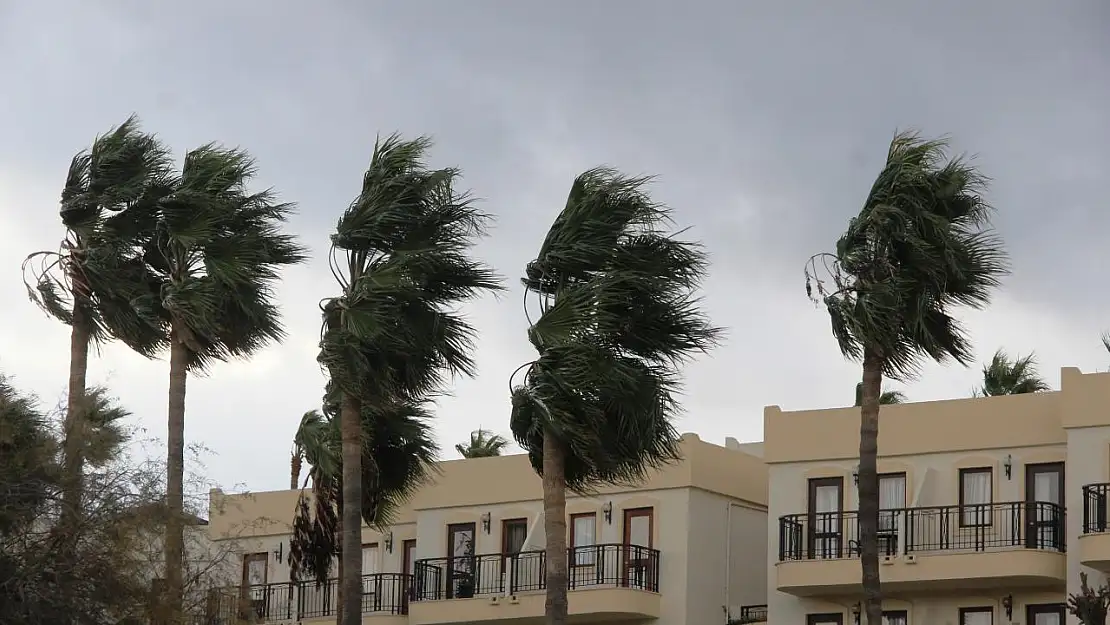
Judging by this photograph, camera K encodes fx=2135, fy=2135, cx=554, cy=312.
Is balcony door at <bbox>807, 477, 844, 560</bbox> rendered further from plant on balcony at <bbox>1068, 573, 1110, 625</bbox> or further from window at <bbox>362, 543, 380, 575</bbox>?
window at <bbox>362, 543, 380, 575</bbox>

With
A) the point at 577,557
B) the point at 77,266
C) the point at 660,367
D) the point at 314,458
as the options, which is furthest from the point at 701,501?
the point at 77,266

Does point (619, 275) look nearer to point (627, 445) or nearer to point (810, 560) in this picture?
point (627, 445)

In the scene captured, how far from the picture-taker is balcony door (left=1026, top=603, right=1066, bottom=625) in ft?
128

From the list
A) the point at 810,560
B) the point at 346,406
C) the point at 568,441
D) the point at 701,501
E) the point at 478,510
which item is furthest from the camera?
the point at 478,510

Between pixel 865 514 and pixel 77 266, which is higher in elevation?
pixel 77 266

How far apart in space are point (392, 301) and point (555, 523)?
5.09 m

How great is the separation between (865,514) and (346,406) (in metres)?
8.87

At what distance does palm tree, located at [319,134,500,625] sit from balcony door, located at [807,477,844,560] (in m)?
8.96

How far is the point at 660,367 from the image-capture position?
33625mm

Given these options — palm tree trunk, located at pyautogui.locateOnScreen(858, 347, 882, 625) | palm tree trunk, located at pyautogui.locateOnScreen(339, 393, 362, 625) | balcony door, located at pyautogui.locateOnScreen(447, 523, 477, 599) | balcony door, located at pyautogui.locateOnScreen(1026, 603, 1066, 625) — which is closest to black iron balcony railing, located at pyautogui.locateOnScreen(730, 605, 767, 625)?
balcony door, located at pyautogui.locateOnScreen(447, 523, 477, 599)

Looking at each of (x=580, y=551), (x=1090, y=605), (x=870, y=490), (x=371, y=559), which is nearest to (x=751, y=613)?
(x=580, y=551)

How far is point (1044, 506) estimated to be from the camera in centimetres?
3928

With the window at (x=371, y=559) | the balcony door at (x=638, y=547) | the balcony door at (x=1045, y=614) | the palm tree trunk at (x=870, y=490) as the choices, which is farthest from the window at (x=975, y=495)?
the window at (x=371, y=559)

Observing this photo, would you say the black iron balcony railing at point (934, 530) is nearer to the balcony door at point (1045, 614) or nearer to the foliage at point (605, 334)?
the balcony door at point (1045, 614)
